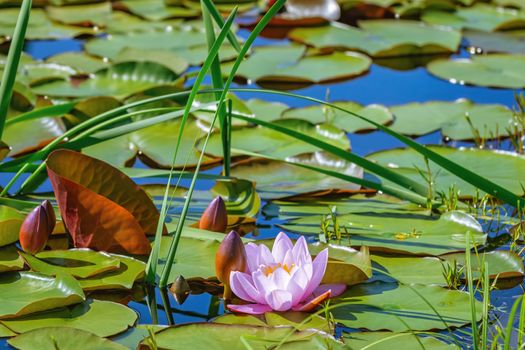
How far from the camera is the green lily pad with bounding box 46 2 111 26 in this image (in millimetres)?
4316

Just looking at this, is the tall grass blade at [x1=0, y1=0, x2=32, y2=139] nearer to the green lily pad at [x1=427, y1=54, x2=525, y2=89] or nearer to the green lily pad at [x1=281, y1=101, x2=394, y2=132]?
the green lily pad at [x1=281, y1=101, x2=394, y2=132]

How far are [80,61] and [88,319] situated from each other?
2.18m

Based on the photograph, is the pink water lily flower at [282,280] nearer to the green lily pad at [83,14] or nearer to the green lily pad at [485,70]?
the green lily pad at [485,70]

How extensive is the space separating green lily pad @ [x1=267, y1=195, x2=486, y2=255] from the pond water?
0.08 meters

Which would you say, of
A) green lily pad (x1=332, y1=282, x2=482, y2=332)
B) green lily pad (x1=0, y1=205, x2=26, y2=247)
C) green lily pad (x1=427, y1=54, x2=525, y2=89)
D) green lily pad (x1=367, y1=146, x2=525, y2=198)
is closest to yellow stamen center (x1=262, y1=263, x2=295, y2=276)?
green lily pad (x1=332, y1=282, x2=482, y2=332)

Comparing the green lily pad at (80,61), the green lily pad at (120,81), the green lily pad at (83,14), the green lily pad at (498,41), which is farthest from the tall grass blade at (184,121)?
Result: the green lily pad at (83,14)

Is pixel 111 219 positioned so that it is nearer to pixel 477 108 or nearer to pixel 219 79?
pixel 219 79

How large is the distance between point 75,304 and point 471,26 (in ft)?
10.0

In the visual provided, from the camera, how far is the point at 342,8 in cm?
451

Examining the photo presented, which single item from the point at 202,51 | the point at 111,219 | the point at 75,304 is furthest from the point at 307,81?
the point at 75,304

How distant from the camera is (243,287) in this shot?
1.70 meters

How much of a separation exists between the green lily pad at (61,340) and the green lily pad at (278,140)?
117 cm

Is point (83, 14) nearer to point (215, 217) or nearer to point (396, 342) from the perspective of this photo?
point (215, 217)

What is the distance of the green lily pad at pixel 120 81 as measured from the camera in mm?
3256
